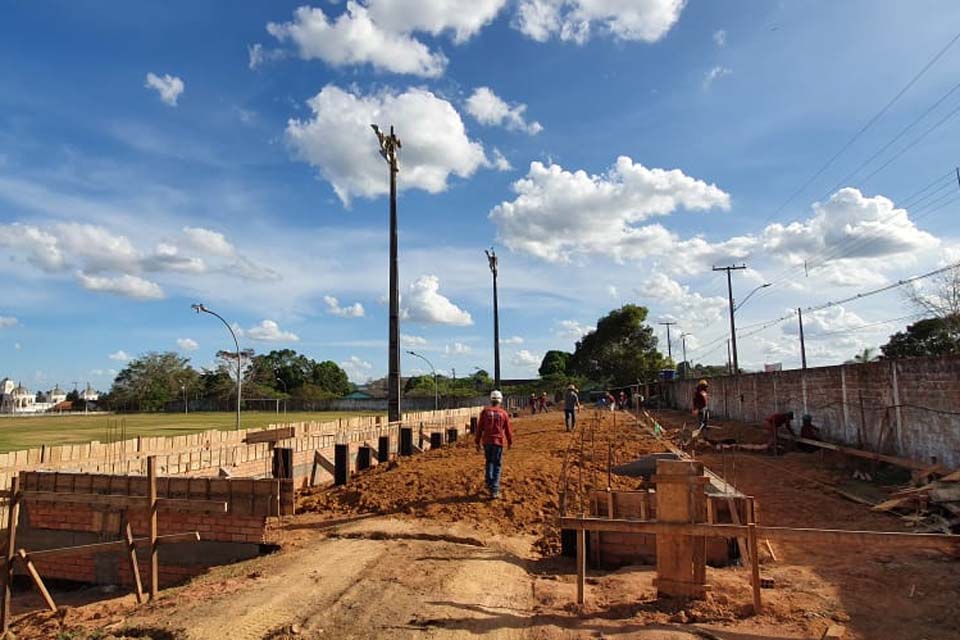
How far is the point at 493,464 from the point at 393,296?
10827 mm

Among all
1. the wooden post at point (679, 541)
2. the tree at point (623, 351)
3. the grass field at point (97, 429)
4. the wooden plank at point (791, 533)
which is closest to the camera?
Result: the wooden plank at point (791, 533)

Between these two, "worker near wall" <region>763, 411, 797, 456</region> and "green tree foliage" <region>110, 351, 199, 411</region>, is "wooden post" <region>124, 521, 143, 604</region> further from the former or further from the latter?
"green tree foliage" <region>110, 351, 199, 411</region>

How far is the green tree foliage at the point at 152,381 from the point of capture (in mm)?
98875

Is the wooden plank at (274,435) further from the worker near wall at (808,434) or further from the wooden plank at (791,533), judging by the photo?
the worker near wall at (808,434)

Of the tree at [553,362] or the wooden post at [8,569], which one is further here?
the tree at [553,362]

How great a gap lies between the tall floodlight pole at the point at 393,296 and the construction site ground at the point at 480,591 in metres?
9.60

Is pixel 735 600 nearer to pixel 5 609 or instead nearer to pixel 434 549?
pixel 434 549

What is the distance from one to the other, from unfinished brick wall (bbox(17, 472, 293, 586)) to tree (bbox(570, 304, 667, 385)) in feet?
219

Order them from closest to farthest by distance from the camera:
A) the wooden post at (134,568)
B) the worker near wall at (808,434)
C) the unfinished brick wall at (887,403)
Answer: the wooden post at (134,568), the unfinished brick wall at (887,403), the worker near wall at (808,434)

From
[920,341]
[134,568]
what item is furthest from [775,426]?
[920,341]

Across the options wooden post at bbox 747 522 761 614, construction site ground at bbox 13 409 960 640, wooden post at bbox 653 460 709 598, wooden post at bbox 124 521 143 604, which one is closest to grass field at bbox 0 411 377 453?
wooden post at bbox 124 521 143 604

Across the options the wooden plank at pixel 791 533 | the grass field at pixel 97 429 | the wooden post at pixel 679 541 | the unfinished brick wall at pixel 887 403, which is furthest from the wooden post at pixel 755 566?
the grass field at pixel 97 429

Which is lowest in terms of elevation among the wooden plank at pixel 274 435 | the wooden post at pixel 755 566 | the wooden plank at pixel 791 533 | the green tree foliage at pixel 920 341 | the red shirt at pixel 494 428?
the wooden post at pixel 755 566

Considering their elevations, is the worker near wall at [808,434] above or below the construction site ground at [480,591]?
above
